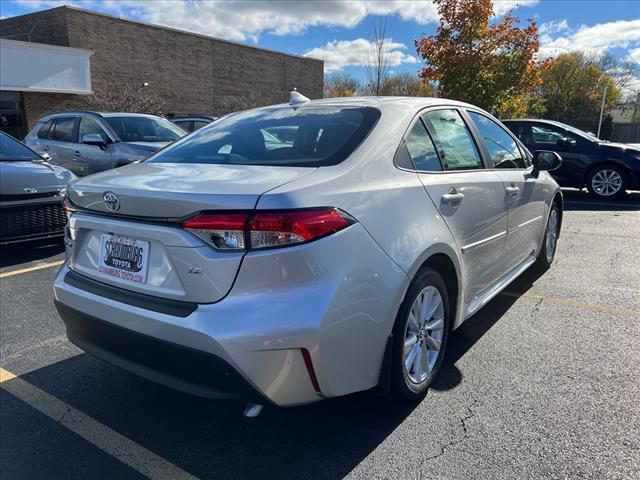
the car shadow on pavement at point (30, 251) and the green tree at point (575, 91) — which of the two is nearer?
the car shadow on pavement at point (30, 251)

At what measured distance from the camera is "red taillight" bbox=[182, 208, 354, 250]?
6.64ft

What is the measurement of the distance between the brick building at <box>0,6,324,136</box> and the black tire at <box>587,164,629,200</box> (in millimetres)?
19632

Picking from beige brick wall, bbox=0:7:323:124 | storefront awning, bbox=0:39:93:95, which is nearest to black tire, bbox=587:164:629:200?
storefront awning, bbox=0:39:93:95

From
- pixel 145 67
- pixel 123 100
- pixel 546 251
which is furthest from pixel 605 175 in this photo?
pixel 145 67

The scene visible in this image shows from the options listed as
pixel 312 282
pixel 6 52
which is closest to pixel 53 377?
pixel 312 282

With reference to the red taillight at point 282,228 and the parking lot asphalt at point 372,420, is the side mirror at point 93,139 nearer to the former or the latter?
the parking lot asphalt at point 372,420

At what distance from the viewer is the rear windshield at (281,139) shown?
2.59 meters

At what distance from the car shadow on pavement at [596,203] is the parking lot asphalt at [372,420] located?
237 inches

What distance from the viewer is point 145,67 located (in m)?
25.6

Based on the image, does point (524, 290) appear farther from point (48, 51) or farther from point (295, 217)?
point (48, 51)

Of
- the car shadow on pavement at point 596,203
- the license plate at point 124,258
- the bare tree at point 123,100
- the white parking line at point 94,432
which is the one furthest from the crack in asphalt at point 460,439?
the bare tree at point 123,100

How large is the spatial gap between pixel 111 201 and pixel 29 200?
3.95 metres

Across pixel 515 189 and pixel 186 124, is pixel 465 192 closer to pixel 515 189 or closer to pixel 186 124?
pixel 515 189

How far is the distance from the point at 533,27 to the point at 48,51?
17.8 meters
